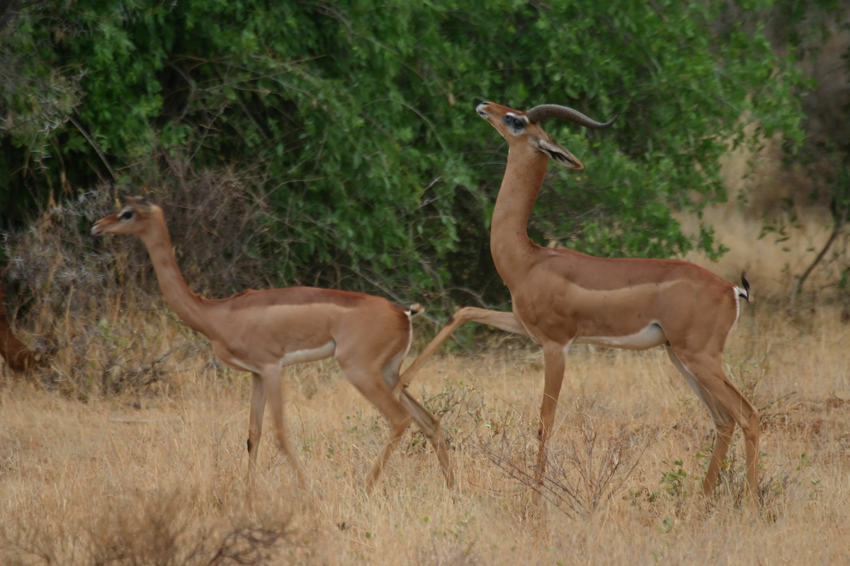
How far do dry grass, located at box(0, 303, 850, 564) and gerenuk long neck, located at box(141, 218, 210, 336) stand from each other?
→ 708 millimetres

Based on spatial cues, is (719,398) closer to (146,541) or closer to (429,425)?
(429,425)

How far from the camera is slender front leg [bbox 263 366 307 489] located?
5.91 meters

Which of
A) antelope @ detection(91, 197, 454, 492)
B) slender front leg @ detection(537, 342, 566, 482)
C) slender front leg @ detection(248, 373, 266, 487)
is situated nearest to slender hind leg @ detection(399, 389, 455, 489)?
antelope @ detection(91, 197, 454, 492)

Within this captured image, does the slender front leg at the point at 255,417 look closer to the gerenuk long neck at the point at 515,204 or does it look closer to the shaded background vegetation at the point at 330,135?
the gerenuk long neck at the point at 515,204

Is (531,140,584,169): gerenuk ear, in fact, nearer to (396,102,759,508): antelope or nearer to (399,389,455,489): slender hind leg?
(396,102,759,508): antelope

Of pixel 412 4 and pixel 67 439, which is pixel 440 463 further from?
pixel 412 4

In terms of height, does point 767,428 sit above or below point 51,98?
below

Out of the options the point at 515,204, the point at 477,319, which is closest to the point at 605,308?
the point at 477,319

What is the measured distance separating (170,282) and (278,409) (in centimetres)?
101

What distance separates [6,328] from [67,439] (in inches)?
62.9

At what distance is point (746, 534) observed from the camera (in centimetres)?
508

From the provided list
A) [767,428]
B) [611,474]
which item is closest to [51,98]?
[611,474]

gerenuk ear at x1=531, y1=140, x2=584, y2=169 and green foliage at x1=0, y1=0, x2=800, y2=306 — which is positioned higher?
gerenuk ear at x1=531, y1=140, x2=584, y2=169

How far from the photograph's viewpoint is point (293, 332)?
6031 millimetres
